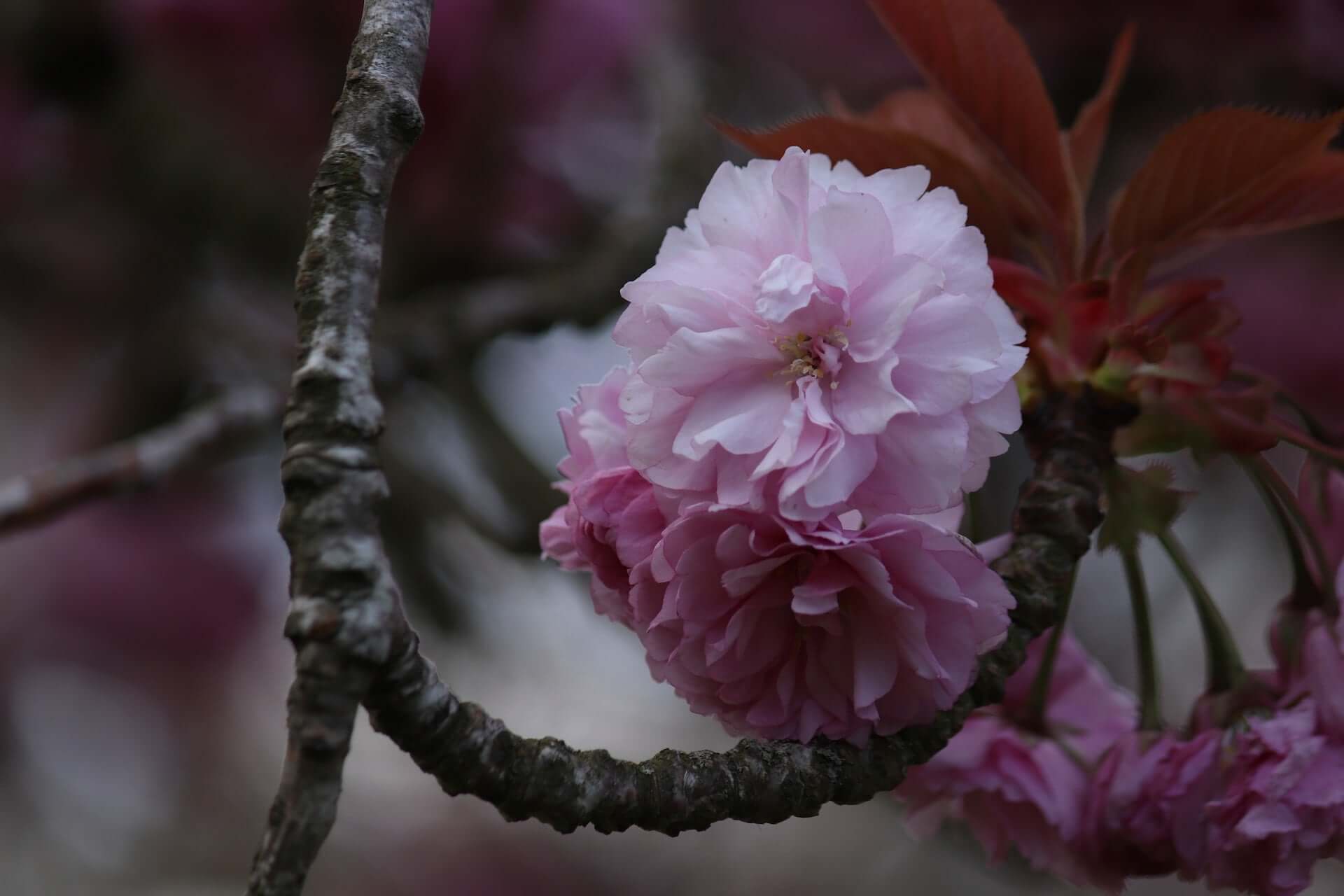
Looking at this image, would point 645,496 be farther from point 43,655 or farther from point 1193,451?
point 43,655

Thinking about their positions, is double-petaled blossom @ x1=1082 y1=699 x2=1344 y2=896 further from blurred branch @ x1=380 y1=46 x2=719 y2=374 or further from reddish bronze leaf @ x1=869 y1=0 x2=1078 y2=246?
blurred branch @ x1=380 y1=46 x2=719 y2=374

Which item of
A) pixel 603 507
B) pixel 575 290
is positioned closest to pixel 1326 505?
pixel 603 507

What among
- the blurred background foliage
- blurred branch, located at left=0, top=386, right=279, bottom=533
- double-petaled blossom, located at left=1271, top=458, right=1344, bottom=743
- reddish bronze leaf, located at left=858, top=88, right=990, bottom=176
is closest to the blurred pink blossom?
the blurred background foliage

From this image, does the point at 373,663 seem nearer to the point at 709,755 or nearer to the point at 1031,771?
the point at 709,755

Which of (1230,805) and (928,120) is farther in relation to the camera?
(928,120)

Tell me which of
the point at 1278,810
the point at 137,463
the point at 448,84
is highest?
the point at 448,84
